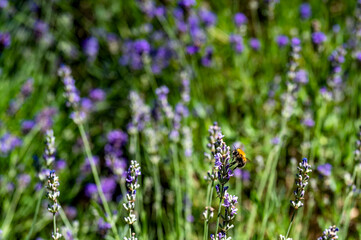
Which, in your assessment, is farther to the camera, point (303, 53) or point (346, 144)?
point (303, 53)

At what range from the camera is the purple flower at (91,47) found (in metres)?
3.50

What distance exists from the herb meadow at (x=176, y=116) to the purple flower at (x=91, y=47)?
0.01 meters

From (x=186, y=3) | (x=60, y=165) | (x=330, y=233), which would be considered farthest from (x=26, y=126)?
(x=330, y=233)

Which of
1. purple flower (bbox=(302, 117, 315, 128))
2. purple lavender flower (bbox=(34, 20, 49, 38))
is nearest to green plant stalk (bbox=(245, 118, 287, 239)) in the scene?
purple flower (bbox=(302, 117, 315, 128))

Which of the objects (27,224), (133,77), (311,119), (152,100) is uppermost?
(133,77)

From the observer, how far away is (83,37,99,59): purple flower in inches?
138

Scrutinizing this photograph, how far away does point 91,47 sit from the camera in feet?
11.5

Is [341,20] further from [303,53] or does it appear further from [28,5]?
[28,5]

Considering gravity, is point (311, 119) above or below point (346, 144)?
above

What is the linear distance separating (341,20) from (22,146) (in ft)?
8.97

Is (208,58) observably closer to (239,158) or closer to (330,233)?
(239,158)

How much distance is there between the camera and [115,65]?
A: 3.42 meters

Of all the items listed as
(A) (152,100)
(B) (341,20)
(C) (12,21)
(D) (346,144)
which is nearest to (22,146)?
(A) (152,100)

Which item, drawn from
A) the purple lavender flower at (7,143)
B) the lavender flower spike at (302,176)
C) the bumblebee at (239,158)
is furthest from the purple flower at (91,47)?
the lavender flower spike at (302,176)
